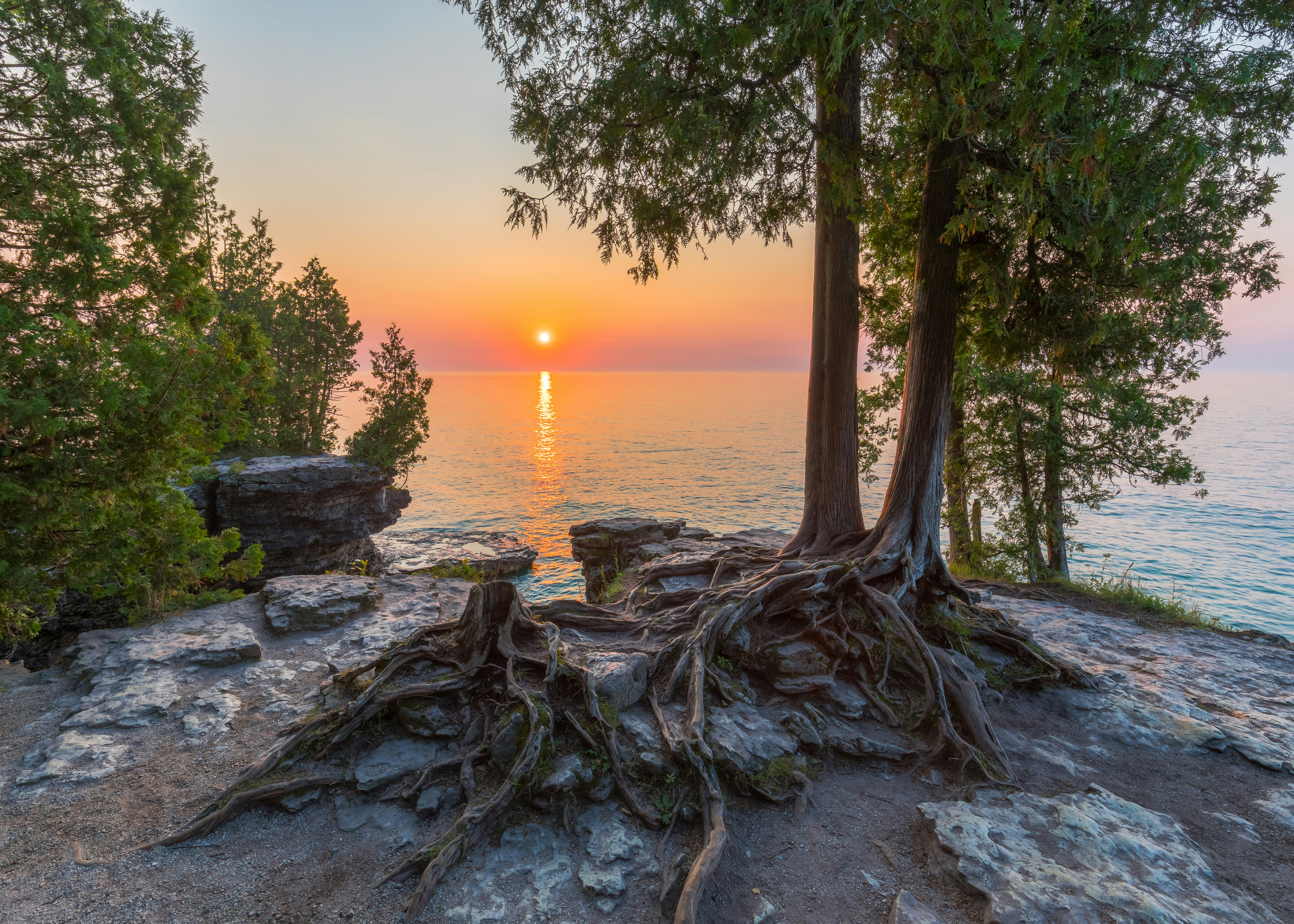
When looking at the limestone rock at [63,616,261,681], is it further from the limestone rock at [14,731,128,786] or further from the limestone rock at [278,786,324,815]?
the limestone rock at [278,786,324,815]

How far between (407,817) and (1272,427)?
115650 mm

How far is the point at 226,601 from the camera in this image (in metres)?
9.37

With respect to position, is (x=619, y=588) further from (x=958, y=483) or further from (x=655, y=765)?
(x=958, y=483)

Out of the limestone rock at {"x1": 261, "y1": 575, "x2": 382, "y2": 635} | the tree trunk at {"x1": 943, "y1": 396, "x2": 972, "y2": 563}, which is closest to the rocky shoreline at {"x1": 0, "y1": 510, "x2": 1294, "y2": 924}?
the limestone rock at {"x1": 261, "y1": 575, "x2": 382, "y2": 635}

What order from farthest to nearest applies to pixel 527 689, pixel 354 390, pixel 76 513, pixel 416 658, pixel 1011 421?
1. pixel 354 390
2. pixel 1011 421
3. pixel 76 513
4. pixel 416 658
5. pixel 527 689

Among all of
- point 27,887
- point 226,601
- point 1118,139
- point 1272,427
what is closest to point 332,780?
point 27,887

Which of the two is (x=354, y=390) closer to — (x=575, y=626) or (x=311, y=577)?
(x=311, y=577)

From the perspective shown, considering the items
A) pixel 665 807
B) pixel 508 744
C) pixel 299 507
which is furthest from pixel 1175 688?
pixel 299 507

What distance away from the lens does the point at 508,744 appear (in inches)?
207

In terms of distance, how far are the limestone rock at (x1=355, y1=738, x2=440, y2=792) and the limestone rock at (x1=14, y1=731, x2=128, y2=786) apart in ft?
8.07

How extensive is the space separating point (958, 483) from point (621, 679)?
1402 centimetres

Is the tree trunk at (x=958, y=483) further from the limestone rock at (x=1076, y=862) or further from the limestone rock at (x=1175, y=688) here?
the limestone rock at (x=1076, y=862)

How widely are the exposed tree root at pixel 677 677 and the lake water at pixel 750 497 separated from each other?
49.9 feet

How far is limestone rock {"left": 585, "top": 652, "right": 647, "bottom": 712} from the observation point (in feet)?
18.6
